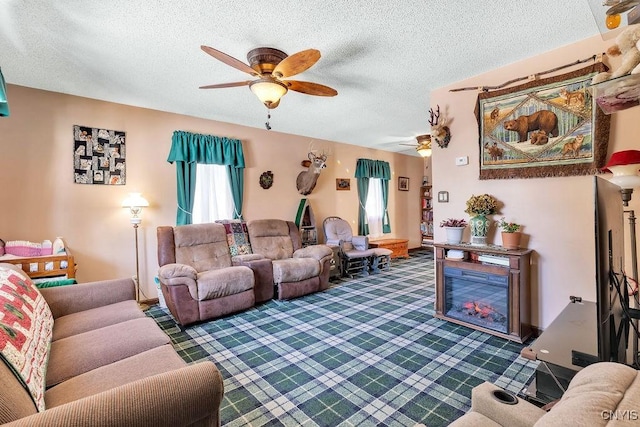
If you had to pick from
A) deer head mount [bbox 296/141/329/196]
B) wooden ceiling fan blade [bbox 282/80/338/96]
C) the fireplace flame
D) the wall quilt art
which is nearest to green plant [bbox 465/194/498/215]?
the fireplace flame

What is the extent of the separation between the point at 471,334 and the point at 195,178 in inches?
155

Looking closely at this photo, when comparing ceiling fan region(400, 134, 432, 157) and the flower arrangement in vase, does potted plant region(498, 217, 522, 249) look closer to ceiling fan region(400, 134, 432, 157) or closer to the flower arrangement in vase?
the flower arrangement in vase

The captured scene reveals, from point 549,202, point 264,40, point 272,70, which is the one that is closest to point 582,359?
point 549,202

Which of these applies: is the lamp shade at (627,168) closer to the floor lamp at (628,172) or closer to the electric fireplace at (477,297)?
the floor lamp at (628,172)

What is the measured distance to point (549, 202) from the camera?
2.65m

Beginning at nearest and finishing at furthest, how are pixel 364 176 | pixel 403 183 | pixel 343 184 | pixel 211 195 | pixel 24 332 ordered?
pixel 24 332
pixel 211 195
pixel 343 184
pixel 364 176
pixel 403 183

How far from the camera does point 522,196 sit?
2807 mm

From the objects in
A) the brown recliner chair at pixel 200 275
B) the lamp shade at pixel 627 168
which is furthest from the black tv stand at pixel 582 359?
the brown recliner chair at pixel 200 275

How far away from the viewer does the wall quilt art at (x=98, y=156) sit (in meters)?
3.47

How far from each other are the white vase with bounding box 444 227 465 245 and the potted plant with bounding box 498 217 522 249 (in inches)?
15.1

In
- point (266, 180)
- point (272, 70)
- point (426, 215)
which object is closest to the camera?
point (272, 70)

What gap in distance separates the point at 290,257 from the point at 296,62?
302 centimetres

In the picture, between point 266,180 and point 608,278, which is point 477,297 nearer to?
point 608,278

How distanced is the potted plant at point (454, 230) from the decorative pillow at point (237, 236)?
2.69m
